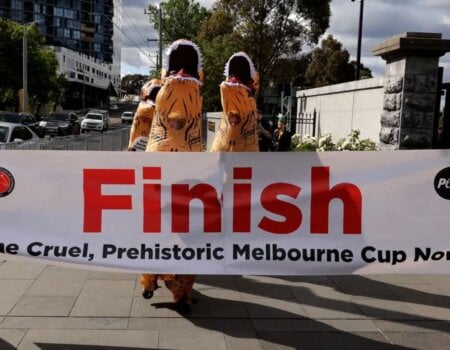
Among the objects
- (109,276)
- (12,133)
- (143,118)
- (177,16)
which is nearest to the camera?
(109,276)

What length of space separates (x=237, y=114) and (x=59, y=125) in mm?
28517

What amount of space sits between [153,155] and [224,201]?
67 cm

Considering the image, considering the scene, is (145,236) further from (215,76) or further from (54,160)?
(215,76)

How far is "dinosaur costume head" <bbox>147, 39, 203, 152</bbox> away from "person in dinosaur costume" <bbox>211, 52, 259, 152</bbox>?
59 centimetres

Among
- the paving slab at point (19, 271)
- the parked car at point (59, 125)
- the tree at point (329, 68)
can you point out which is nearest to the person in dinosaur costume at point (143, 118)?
the paving slab at point (19, 271)

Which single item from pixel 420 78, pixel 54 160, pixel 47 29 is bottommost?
pixel 54 160

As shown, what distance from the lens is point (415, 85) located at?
711cm

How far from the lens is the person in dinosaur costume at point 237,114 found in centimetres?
586

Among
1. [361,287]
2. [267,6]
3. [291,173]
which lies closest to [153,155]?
[291,173]

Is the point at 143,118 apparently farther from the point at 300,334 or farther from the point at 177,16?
the point at 177,16

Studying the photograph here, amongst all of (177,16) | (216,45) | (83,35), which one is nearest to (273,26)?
(216,45)

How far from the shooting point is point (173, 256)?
4348mm

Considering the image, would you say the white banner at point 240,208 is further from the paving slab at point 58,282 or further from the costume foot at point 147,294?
the paving slab at point 58,282

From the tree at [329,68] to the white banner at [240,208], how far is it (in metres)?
45.5
